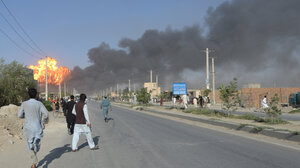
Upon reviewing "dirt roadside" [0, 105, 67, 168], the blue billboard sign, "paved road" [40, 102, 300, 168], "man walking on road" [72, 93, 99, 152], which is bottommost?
"dirt roadside" [0, 105, 67, 168]

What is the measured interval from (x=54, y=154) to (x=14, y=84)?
1308 inches

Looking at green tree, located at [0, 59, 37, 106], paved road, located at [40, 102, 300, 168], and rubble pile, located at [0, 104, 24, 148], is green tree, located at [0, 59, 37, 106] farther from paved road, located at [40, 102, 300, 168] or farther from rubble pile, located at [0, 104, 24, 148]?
paved road, located at [40, 102, 300, 168]

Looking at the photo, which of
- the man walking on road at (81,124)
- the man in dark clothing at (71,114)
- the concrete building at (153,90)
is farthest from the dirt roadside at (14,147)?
the concrete building at (153,90)

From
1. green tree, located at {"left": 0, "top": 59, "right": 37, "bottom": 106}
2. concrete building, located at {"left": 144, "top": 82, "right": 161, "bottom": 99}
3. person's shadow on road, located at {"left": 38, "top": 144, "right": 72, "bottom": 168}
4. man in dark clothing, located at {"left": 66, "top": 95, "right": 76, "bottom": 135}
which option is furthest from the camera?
concrete building, located at {"left": 144, "top": 82, "right": 161, "bottom": 99}

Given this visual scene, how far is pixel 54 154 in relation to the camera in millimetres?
8984

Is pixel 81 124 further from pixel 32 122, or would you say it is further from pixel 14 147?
pixel 14 147

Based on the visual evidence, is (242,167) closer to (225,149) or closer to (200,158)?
(200,158)

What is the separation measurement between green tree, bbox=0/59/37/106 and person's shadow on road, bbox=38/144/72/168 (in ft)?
94.5

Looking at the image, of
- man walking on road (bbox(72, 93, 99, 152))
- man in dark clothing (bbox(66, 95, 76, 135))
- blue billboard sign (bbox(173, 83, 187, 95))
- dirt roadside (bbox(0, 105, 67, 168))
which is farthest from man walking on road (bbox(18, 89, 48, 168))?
blue billboard sign (bbox(173, 83, 187, 95))

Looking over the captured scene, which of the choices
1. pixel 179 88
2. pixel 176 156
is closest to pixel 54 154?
pixel 176 156

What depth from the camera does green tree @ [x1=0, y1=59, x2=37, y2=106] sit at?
36.3 metres

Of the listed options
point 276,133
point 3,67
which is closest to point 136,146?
point 276,133

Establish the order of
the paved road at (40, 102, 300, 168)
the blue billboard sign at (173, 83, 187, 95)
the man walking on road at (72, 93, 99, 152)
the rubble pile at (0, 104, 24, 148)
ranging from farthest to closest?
the blue billboard sign at (173, 83, 187, 95) → the rubble pile at (0, 104, 24, 148) → the man walking on road at (72, 93, 99, 152) → the paved road at (40, 102, 300, 168)

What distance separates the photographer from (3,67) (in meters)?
43.2
